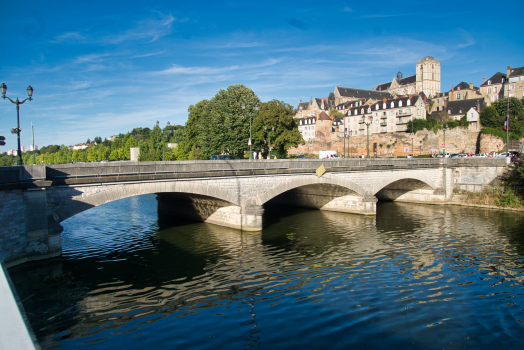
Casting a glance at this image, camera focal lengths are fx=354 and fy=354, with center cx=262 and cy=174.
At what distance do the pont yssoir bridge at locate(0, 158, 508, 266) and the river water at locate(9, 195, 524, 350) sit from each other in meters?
1.58

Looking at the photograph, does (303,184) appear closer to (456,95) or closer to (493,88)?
(493,88)

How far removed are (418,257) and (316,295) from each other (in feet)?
26.3

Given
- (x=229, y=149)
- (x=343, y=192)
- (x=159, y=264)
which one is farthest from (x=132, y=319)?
(x=229, y=149)

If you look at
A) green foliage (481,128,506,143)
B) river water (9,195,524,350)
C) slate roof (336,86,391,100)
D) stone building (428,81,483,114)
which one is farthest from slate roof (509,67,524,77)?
river water (9,195,524,350)

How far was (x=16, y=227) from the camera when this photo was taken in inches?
593

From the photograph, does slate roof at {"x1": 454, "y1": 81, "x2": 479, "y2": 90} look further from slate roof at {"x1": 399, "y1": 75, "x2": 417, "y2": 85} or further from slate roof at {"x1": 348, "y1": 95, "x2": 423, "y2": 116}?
slate roof at {"x1": 348, "y1": 95, "x2": 423, "y2": 116}

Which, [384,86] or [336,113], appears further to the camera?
[384,86]

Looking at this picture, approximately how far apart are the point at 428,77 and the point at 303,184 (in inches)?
5055

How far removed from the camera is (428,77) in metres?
134

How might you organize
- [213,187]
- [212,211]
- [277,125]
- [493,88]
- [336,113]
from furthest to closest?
[336,113], [493,88], [277,125], [212,211], [213,187]

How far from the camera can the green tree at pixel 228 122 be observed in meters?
45.7

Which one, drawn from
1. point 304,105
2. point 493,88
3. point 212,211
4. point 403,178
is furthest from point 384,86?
point 212,211

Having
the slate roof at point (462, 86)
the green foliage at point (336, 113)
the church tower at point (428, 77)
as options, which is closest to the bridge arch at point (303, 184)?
the green foliage at point (336, 113)

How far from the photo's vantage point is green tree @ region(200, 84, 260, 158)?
45688 mm
